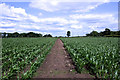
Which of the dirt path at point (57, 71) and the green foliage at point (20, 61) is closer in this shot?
the green foliage at point (20, 61)

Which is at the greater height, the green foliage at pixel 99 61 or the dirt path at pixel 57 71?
the green foliage at pixel 99 61

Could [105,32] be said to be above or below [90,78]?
above

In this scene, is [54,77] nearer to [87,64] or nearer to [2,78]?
[2,78]

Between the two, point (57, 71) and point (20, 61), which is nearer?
point (57, 71)

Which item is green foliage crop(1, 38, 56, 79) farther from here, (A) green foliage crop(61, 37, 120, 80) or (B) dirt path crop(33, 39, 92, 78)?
(A) green foliage crop(61, 37, 120, 80)

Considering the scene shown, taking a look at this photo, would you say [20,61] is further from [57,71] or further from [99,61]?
[99,61]

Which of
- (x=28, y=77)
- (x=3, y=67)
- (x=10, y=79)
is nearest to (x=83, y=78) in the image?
(x=28, y=77)

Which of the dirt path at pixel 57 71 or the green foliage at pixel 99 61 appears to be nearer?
the green foliage at pixel 99 61

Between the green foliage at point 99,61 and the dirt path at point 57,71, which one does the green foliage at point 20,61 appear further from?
the green foliage at point 99,61

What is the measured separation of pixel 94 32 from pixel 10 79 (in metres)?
117

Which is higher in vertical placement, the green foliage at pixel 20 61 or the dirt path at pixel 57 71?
the green foliage at pixel 20 61

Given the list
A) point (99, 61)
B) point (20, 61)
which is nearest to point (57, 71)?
point (99, 61)

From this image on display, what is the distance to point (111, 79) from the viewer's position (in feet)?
12.4

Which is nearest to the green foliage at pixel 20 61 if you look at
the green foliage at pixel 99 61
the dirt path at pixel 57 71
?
the dirt path at pixel 57 71
